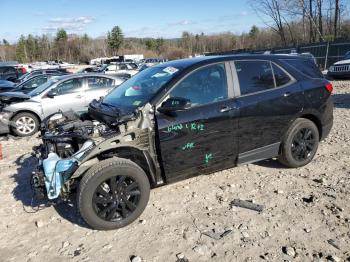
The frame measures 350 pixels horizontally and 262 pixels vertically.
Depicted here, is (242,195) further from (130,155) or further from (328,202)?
(130,155)

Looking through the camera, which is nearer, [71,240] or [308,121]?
[71,240]

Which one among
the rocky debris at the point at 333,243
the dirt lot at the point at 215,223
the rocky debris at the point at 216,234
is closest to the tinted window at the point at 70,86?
the dirt lot at the point at 215,223

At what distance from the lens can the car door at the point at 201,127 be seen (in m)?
4.40

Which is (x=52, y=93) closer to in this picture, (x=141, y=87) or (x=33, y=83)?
(x=33, y=83)

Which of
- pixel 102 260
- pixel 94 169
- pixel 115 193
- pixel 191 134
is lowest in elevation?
pixel 102 260

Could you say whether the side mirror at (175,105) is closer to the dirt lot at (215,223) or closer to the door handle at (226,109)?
the door handle at (226,109)

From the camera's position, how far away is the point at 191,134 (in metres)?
4.50

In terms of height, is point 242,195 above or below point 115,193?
below

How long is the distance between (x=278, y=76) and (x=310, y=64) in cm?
87

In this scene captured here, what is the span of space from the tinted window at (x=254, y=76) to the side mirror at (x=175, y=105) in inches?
41.0

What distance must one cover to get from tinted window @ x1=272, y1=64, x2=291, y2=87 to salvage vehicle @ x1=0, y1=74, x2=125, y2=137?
19.5ft

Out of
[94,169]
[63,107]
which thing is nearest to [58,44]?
[63,107]

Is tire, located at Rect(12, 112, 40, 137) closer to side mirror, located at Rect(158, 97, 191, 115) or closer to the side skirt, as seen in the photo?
side mirror, located at Rect(158, 97, 191, 115)

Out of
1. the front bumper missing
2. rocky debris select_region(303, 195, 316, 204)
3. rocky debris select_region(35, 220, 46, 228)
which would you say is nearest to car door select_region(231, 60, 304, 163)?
rocky debris select_region(303, 195, 316, 204)
